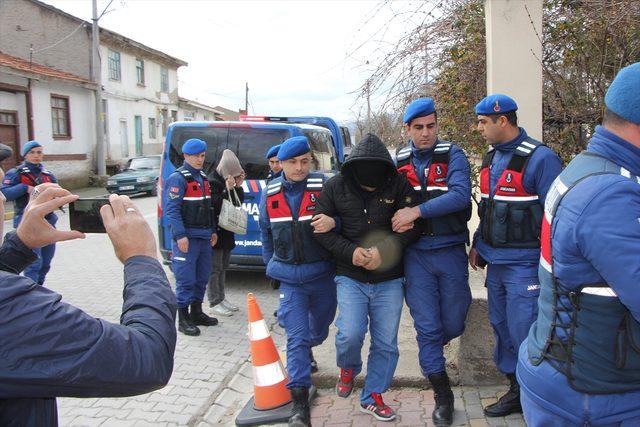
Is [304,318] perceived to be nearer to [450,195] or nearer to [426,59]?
[450,195]

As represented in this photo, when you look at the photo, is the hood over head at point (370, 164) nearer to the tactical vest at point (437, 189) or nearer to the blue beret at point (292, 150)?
the tactical vest at point (437, 189)

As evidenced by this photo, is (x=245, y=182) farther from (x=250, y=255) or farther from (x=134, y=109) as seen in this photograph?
(x=134, y=109)

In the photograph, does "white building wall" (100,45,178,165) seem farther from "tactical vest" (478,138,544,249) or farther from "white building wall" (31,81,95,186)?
"tactical vest" (478,138,544,249)

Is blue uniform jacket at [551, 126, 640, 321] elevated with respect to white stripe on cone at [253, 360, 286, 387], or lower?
elevated

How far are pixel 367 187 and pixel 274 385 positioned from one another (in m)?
1.59

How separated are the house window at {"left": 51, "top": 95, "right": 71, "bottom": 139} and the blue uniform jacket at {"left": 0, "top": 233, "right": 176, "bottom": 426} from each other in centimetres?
2410

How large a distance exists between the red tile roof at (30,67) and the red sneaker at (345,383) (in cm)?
1909

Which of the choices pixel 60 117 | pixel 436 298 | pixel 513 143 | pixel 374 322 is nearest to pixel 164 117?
pixel 60 117

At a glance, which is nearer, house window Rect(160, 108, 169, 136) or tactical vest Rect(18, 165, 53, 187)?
tactical vest Rect(18, 165, 53, 187)

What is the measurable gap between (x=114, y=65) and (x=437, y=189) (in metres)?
28.9

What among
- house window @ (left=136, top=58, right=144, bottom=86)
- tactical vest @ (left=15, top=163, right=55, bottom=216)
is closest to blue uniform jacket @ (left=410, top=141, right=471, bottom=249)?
tactical vest @ (left=15, top=163, right=55, bottom=216)

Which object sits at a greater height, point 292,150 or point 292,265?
point 292,150

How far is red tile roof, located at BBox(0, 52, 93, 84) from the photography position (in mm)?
19172

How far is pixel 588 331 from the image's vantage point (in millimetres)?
1921
